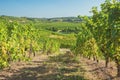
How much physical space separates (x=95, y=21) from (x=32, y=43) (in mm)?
31731

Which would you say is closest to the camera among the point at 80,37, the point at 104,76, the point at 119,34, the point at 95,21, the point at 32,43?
the point at 119,34

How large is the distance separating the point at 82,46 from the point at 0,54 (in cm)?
2806

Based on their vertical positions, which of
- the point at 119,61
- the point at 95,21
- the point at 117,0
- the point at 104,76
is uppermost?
the point at 117,0

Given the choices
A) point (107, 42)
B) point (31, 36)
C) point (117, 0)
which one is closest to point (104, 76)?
point (107, 42)

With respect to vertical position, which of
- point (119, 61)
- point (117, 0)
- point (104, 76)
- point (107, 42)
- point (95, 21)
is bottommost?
point (104, 76)

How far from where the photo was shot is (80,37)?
6119 cm

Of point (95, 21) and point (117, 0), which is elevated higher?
point (117, 0)

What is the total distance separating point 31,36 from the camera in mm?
62781

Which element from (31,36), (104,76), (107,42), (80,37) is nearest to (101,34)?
(107,42)

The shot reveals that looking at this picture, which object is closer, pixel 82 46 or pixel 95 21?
pixel 95 21

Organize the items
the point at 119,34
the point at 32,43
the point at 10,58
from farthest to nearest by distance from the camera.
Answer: the point at 32,43, the point at 10,58, the point at 119,34

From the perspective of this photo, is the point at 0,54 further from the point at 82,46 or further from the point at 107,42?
the point at 82,46

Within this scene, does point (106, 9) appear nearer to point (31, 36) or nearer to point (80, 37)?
point (80, 37)

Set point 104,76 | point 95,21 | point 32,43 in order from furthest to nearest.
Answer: point 32,43 → point 95,21 → point 104,76
